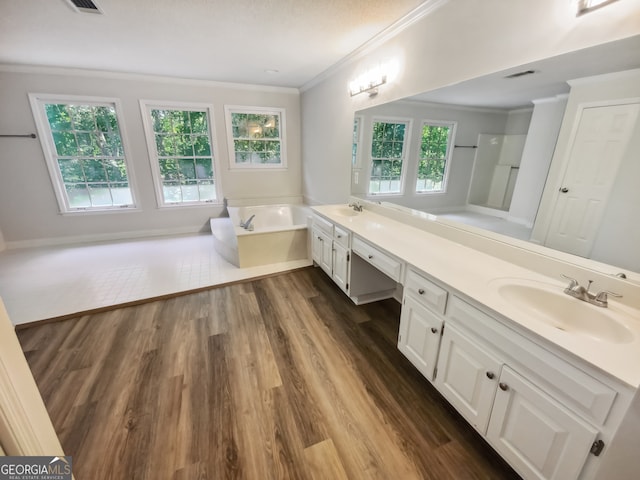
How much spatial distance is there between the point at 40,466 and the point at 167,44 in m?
3.36

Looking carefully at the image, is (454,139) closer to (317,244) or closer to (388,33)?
(388,33)

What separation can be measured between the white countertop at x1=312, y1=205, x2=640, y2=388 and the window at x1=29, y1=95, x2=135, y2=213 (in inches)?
149

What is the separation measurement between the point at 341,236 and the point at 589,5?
6.16 ft

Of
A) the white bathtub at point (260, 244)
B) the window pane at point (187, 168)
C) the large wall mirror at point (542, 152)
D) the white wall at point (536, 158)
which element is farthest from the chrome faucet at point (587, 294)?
the window pane at point (187, 168)

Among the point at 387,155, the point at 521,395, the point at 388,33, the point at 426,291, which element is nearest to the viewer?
the point at 521,395

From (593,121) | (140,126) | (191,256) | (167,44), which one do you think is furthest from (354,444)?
(140,126)

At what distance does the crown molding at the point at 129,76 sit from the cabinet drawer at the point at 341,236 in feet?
10.8

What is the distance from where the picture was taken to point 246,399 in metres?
1.60

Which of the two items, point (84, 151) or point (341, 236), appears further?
point (84, 151)

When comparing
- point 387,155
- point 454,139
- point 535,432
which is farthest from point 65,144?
point 535,432

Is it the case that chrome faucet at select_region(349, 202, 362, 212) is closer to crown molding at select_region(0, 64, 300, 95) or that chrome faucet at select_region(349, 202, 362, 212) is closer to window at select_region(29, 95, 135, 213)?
crown molding at select_region(0, 64, 300, 95)

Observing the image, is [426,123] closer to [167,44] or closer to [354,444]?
[354,444]

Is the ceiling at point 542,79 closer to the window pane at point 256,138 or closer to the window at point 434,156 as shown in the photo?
the window at point 434,156

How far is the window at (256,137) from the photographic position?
4.51m
